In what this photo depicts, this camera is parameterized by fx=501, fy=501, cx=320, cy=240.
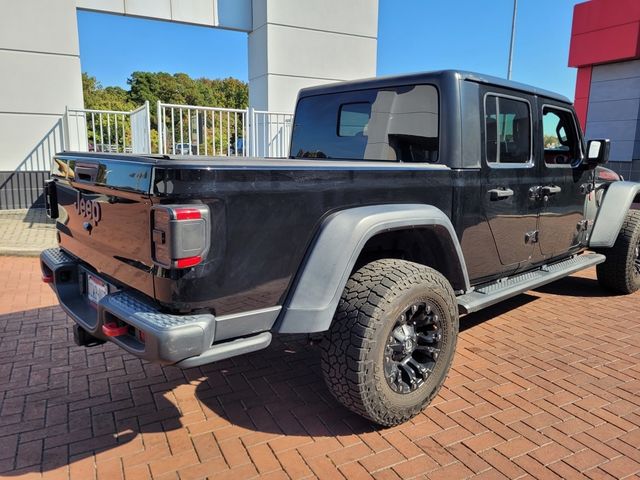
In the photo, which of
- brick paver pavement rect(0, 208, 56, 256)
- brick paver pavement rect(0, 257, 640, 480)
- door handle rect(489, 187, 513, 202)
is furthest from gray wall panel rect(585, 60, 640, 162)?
brick paver pavement rect(0, 208, 56, 256)

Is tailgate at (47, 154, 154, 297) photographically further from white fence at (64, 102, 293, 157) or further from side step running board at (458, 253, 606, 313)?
white fence at (64, 102, 293, 157)

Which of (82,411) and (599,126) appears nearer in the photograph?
(82,411)

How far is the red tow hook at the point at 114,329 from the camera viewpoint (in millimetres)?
2264

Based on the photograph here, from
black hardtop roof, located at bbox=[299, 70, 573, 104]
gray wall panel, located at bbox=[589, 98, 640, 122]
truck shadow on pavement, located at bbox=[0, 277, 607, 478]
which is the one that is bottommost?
truck shadow on pavement, located at bbox=[0, 277, 607, 478]

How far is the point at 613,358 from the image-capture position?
3.78 meters

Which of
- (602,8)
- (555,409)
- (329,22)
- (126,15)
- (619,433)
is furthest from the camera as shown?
(602,8)

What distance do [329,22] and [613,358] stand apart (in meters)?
9.22

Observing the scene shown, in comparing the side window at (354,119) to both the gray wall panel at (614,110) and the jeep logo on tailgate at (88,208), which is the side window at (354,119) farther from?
the gray wall panel at (614,110)

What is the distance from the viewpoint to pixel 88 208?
8.87 ft

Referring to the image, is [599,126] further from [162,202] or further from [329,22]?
[162,202]

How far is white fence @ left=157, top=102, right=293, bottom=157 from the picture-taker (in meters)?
8.45

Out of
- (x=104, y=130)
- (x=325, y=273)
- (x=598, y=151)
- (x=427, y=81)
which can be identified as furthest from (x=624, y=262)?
(x=104, y=130)

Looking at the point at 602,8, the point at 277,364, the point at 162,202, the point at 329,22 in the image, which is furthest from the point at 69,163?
the point at 602,8

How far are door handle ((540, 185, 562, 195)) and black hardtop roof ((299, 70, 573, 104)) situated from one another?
2.43ft
